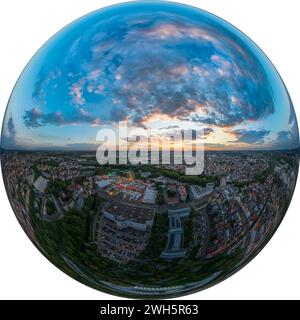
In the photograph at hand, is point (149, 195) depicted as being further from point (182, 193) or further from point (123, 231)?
point (123, 231)

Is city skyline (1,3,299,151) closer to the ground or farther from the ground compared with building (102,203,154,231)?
farther from the ground

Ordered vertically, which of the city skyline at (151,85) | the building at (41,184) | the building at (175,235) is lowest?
the building at (175,235)

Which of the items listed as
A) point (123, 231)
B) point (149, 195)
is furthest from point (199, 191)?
point (123, 231)

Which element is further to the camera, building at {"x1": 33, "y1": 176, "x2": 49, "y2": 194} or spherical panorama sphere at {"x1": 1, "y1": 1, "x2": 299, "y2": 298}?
building at {"x1": 33, "y1": 176, "x2": 49, "y2": 194}

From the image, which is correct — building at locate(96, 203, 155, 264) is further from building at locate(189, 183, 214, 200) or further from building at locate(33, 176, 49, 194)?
building at locate(33, 176, 49, 194)

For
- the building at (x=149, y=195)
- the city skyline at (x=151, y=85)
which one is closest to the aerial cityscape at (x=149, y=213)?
the building at (x=149, y=195)

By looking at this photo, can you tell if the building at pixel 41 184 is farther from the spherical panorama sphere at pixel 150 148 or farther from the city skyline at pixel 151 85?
the city skyline at pixel 151 85

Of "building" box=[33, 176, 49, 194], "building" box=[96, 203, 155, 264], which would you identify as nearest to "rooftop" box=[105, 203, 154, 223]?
"building" box=[96, 203, 155, 264]

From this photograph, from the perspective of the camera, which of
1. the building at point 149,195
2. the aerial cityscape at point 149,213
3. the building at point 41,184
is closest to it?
the building at point 149,195
